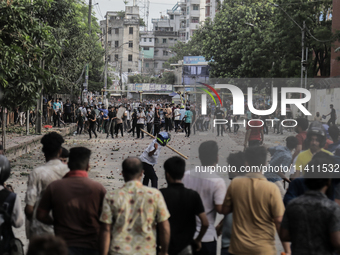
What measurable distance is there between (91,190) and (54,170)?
0.67 metres

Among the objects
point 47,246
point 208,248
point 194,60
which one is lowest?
point 208,248

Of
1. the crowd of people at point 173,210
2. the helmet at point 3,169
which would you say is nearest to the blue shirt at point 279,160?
the crowd of people at point 173,210

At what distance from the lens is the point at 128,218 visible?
3664 millimetres

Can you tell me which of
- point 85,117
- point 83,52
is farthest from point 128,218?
point 83,52

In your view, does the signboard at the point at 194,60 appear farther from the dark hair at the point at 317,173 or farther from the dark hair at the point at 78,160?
the dark hair at the point at 78,160

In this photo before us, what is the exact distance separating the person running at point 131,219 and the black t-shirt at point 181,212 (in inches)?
12.7

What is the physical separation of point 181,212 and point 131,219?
531 mm

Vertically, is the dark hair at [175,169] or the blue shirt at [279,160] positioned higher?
the dark hair at [175,169]

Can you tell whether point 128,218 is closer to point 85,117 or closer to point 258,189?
point 258,189

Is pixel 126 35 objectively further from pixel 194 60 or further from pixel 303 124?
pixel 303 124

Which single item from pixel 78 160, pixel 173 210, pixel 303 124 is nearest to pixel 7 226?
pixel 78 160

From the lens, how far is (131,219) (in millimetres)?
3670

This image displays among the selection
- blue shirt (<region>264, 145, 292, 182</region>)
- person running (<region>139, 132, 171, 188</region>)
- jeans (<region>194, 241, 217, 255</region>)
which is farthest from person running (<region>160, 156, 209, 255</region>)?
person running (<region>139, 132, 171, 188</region>)

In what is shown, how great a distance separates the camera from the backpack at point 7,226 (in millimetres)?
3988
